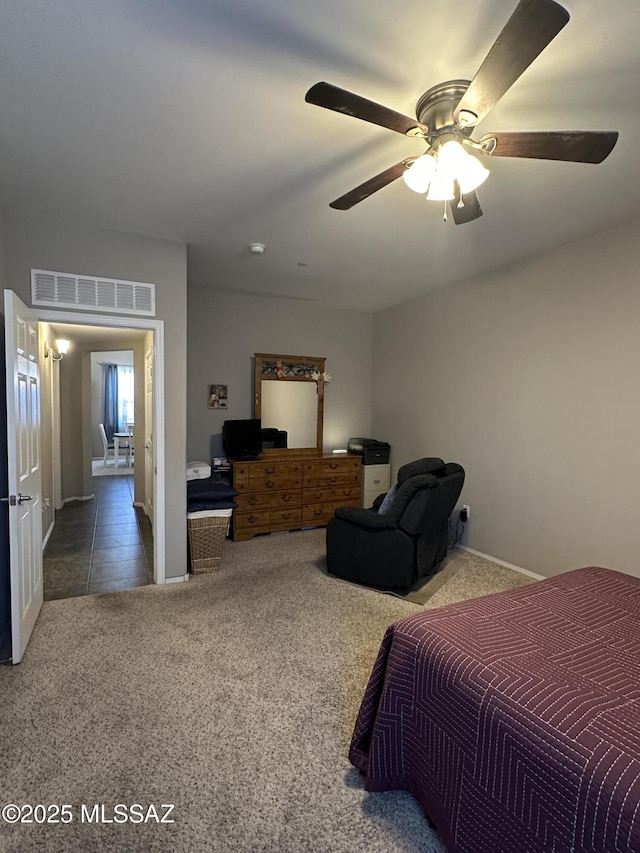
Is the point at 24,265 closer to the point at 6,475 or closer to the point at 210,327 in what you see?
the point at 6,475

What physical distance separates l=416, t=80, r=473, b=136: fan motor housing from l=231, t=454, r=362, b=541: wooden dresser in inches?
135

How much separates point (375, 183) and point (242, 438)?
3266mm

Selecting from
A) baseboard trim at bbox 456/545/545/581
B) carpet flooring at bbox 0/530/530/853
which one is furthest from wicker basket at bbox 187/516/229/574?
baseboard trim at bbox 456/545/545/581

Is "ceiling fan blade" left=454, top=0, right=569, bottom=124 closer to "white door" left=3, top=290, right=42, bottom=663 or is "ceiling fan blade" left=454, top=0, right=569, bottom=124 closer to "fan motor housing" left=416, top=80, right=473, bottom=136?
"fan motor housing" left=416, top=80, right=473, bottom=136

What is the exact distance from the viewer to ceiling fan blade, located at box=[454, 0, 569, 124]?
1029mm

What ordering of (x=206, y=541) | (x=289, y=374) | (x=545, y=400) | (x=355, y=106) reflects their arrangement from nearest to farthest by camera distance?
(x=355, y=106) < (x=545, y=400) < (x=206, y=541) < (x=289, y=374)

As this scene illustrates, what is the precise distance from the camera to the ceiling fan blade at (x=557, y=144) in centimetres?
144

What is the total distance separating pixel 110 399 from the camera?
10.7 metres

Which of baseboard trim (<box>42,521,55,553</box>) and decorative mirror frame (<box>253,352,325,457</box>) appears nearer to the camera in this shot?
baseboard trim (<box>42,521,55,553</box>)

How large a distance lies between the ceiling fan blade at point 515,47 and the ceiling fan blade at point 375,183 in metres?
0.38

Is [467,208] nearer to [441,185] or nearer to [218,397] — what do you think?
[441,185]

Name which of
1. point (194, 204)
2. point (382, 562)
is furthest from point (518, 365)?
point (194, 204)

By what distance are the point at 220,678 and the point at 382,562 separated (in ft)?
4.85

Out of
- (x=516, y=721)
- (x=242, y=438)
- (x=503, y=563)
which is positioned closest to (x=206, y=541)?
(x=242, y=438)
